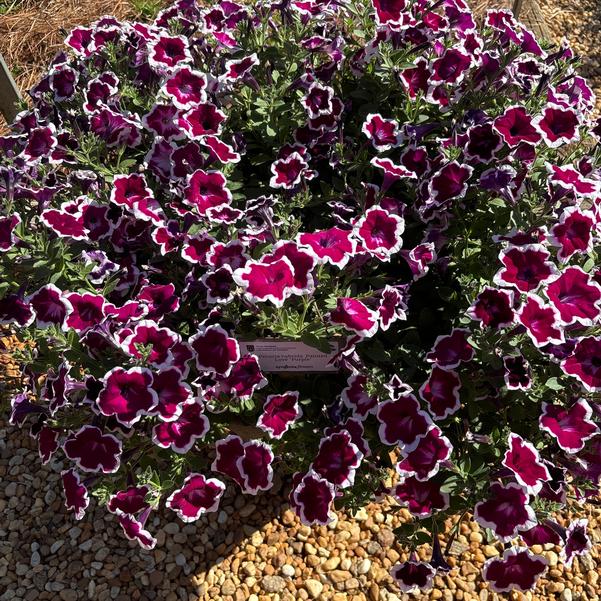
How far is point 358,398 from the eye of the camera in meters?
2.20

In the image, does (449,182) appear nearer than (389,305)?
No

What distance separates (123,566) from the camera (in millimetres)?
2922

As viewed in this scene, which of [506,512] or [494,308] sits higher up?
[494,308]

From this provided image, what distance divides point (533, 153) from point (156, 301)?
1.39 metres

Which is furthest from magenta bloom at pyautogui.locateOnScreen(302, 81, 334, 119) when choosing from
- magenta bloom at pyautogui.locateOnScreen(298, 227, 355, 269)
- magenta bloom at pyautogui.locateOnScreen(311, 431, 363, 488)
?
magenta bloom at pyautogui.locateOnScreen(311, 431, 363, 488)

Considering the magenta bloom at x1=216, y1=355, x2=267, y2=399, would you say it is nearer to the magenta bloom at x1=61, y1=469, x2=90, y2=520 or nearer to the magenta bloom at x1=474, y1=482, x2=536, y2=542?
the magenta bloom at x1=61, y1=469, x2=90, y2=520

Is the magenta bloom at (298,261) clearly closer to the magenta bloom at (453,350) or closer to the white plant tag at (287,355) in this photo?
the white plant tag at (287,355)

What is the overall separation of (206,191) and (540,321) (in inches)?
47.2

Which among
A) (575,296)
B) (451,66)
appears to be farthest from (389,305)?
(451,66)

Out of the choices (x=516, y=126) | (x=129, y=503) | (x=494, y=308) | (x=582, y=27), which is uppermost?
(x=516, y=126)

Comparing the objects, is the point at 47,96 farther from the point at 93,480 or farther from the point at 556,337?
the point at 556,337

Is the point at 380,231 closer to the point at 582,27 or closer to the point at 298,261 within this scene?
the point at 298,261

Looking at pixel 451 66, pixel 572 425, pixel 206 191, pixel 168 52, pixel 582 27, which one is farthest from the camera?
pixel 582 27

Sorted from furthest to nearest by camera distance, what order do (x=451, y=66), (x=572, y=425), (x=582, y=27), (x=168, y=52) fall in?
(x=582, y=27) < (x=168, y=52) < (x=451, y=66) < (x=572, y=425)
